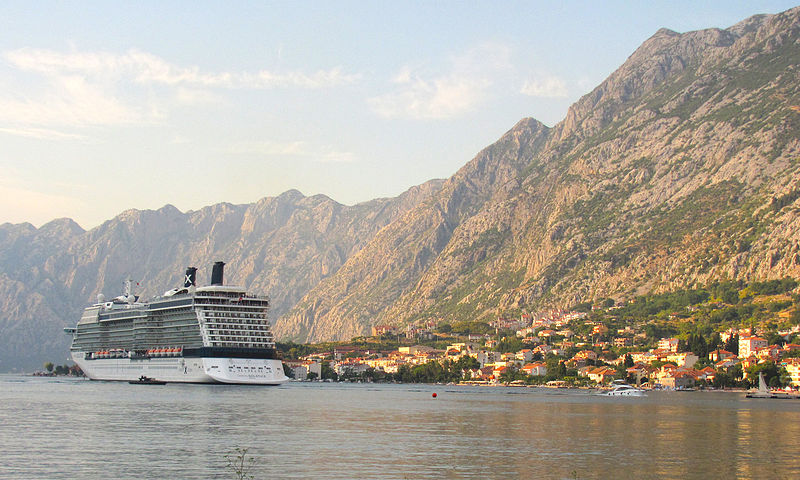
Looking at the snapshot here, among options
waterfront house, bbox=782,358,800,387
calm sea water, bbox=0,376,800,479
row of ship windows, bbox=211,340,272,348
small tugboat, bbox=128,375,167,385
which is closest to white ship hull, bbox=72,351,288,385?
small tugboat, bbox=128,375,167,385

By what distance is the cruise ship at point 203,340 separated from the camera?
536 feet

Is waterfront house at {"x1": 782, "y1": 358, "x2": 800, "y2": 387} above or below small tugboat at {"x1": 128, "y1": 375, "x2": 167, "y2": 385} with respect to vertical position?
above

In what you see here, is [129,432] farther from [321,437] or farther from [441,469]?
[441,469]

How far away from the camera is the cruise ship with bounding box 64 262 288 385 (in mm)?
→ 163375

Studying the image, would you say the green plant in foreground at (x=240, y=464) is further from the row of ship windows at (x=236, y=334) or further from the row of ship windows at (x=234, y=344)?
the row of ship windows at (x=236, y=334)

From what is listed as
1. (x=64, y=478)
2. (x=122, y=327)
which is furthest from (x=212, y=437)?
(x=122, y=327)

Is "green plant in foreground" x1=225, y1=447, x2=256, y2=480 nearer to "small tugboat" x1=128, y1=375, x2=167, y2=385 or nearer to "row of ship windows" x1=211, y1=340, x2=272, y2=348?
"row of ship windows" x1=211, y1=340, x2=272, y2=348

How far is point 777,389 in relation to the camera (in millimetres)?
190250

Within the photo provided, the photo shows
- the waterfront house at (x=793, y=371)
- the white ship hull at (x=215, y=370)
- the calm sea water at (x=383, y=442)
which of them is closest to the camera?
the calm sea water at (x=383, y=442)

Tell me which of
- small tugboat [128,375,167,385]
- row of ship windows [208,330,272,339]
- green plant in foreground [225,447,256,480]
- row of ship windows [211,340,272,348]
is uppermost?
row of ship windows [208,330,272,339]

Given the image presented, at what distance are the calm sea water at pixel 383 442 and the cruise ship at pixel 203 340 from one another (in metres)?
51.6

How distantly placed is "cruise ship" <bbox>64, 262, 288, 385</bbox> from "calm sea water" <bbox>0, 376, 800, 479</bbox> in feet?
169

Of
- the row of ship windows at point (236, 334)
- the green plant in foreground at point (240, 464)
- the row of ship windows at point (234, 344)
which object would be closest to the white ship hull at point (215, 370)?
the row of ship windows at point (234, 344)

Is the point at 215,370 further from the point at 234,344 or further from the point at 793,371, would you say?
the point at 793,371
